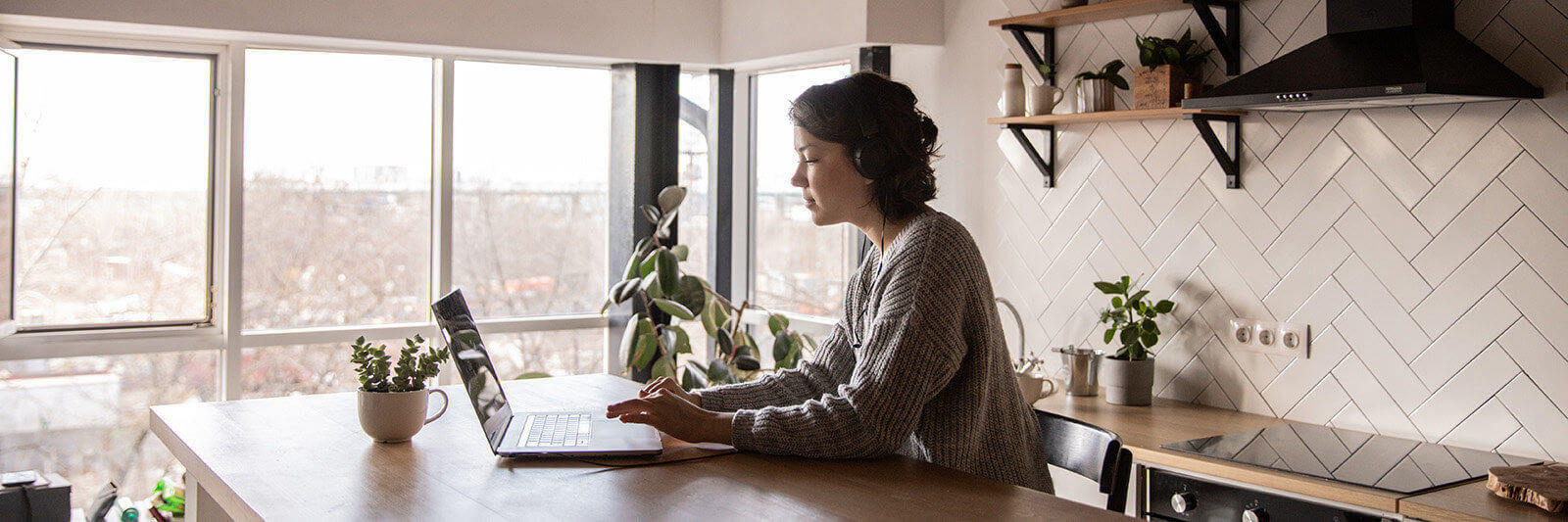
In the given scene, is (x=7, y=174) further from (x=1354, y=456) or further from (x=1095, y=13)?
(x=1354, y=456)

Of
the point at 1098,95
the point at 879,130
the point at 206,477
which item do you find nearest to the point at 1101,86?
the point at 1098,95

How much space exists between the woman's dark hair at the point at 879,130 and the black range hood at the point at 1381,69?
0.93 metres

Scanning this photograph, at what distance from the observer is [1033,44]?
10.8 ft

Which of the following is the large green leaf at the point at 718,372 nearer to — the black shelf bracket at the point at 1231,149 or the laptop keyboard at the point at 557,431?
the black shelf bracket at the point at 1231,149

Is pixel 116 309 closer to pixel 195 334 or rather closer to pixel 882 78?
pixel 195 334

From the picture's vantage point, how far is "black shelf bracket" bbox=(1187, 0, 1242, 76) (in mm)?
2764

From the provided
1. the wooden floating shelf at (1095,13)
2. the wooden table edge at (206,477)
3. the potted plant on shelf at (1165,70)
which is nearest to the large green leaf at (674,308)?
the wooden floating shelf at (1095,13)

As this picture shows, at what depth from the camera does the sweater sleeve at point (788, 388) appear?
189 centimetres

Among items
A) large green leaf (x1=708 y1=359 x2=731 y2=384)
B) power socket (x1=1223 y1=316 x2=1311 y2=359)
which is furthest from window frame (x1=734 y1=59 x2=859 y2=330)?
power socket (x1=1223 y1=316 x2=1311 y2=359)

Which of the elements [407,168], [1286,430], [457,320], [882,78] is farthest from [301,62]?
[1286,430]

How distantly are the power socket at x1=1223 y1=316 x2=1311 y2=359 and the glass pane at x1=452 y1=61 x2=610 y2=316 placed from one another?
223 centimetres

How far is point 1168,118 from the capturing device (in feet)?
9.61

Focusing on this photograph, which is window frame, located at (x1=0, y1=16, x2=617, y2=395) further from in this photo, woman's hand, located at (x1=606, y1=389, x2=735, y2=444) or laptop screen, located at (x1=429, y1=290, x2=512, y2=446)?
woman's hand, located at (x1=606, y1=389, x2=735, y2=444)

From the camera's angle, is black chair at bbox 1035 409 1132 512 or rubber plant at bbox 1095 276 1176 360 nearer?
black chair at bbox 1035 409 1132 512
